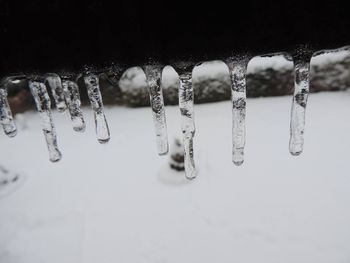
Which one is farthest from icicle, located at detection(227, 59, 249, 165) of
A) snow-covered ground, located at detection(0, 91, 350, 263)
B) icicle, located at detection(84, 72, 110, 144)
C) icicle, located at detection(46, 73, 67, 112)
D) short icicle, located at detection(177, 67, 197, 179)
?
snow-covered ground, located at detection(0, 91, 350, 263)

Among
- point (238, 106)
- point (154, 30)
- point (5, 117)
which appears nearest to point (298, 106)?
point (238, 106)

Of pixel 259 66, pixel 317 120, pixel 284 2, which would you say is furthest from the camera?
pixel 259 66

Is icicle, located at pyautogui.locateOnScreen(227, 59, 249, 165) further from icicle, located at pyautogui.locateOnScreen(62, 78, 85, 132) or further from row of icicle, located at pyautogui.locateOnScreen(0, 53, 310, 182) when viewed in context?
icicle, located at pyautogui.locateOnScreen(62, 78, 85, 132)

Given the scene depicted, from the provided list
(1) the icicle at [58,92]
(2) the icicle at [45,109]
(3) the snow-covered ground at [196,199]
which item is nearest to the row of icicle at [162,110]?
(2) the icicle at [45,109]

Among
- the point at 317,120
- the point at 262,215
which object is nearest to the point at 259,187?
the point at 262,215

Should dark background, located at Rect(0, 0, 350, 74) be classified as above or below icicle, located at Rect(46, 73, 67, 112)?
above

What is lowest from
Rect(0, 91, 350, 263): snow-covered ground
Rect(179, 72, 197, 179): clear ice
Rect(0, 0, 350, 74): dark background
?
Rect(0, 91, 350, 263): snow-covered ground

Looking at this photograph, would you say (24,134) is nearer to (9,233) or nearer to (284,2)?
(9,233)
